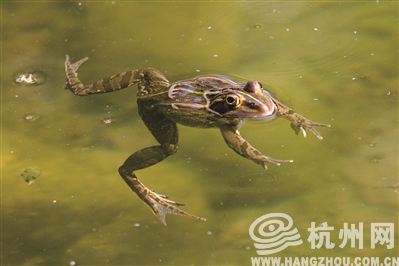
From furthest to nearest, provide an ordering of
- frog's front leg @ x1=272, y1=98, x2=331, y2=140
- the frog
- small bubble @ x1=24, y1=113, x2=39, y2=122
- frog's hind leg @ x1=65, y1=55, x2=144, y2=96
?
small bubble @ x1=24, y1=113, x2=39, y2=122 < frog's hind leg @ x1=65, y1=55, x2=144, y2=96 < frog's front leg @ x1=272, y1=98, x2=331, y2=140 < the frog

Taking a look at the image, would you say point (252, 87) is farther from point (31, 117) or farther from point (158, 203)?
point (31, 117)

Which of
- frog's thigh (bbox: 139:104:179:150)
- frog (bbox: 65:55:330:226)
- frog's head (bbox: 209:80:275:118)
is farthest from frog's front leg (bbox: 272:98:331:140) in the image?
frog's thigh (bbox: 139:104:179:150)

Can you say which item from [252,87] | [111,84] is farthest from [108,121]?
[252,87]

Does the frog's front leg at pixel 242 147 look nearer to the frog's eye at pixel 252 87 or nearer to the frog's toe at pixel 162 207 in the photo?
A: the frog's eye at pixel 252 87

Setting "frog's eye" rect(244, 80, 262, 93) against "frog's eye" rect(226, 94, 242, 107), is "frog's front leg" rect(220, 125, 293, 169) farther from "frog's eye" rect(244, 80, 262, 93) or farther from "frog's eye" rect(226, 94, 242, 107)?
"frog's eye" rect(244, 80, 262, 93)

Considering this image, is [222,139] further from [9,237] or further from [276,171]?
[9,237]

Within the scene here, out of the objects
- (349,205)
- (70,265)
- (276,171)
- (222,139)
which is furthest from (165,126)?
(349,205)

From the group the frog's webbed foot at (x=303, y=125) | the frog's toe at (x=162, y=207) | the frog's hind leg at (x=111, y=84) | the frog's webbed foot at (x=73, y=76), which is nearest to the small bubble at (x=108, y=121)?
the frog's hind leg at (x=111, y=84)
